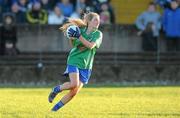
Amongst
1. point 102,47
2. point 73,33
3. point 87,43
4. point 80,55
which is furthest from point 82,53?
point 102,47

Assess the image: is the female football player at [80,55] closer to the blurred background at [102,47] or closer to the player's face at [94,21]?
the player's face at [94,21]

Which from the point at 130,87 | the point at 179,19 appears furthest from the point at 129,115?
the point at 179,19

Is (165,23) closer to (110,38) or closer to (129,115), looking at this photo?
(110,38)

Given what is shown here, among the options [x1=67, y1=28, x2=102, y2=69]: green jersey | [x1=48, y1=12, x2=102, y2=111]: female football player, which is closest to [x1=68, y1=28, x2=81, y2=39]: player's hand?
[x1=48, y1=12, x2=102, y2=111]: female football player

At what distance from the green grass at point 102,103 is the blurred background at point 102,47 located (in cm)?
253

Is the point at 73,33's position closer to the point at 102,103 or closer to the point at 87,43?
the point at 87,43

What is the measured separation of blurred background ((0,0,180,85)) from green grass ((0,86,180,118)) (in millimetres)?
2533

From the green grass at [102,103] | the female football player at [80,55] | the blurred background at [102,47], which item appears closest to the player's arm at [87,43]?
the female football player at [80,55]

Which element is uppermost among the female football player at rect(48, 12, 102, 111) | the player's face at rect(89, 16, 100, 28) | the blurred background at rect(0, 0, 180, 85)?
the player's face at rect(89, 16, 100, 28)

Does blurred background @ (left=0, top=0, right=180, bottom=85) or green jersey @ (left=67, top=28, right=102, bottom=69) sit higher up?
green jersey @ (left=67, top=28, right=102, bottom=69)

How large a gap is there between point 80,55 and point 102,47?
10.1 meters

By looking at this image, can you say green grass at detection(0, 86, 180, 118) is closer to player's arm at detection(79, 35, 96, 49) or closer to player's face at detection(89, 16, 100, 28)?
player's arm at detection(79, 35, 96, 49)

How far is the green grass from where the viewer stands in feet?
43.1

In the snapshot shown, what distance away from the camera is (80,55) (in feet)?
44.0
